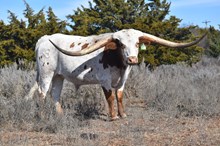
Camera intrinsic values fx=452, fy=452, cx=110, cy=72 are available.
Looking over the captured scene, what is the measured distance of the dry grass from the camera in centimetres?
705

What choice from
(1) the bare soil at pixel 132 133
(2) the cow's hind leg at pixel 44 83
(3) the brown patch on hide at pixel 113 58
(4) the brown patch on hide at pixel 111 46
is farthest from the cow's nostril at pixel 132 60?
(2) the cow's hind leg at pixel 44 83

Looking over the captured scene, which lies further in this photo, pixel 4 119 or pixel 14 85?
pixel 14 85

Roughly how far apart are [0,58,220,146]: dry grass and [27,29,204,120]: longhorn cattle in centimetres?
61

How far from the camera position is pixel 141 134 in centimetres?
721

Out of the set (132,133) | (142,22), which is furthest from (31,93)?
(142,22)

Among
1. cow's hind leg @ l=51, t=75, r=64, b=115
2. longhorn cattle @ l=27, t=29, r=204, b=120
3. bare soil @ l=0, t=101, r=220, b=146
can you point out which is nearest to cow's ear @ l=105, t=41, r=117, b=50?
longhorn cattle @ l=27, t=29, r=204, b=120

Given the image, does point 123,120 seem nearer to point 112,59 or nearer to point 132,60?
point 112,59

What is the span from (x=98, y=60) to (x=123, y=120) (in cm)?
129

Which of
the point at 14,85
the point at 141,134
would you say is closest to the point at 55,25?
the point at 14,85

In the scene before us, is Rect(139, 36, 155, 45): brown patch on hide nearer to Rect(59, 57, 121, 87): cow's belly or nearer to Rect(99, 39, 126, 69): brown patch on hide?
Rect(99, 39, 126, 69): brown patch on hide

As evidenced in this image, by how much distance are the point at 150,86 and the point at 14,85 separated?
3.52 m

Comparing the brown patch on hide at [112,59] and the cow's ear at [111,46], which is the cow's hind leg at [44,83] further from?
the cow's ear at [111,46]

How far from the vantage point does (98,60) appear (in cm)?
905

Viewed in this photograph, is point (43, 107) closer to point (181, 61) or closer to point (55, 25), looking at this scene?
point (55, 25)
